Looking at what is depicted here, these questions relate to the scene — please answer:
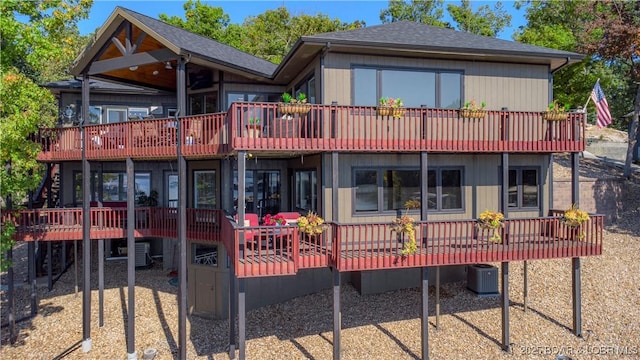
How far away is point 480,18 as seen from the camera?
39.6 metres

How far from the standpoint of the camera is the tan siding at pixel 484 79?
1158cm

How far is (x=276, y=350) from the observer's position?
1141 centimetres

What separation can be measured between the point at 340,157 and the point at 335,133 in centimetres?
140

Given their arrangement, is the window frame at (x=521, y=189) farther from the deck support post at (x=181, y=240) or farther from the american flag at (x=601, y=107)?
the deck support post at (x=181, y=240)

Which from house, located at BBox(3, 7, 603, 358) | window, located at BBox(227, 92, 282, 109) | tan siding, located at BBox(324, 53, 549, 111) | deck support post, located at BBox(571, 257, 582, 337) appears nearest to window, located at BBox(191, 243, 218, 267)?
house, located at BBox(3, 7, 603, 358)

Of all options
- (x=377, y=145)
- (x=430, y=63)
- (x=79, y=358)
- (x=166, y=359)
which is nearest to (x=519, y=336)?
(x=377, y=145)

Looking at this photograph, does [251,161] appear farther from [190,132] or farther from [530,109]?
[530,109]

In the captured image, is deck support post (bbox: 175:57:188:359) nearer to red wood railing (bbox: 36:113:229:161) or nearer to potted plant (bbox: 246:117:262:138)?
red wood railing (bbox: 36:113:229:161)

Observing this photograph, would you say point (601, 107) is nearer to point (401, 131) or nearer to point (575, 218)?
point (575, 218)

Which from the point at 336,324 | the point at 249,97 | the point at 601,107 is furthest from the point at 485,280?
the point at 249,97

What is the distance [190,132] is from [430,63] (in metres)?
8.03

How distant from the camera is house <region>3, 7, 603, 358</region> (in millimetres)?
10320

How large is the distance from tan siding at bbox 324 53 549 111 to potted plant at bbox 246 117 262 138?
7.87ft

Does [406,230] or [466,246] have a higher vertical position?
[406,230]
